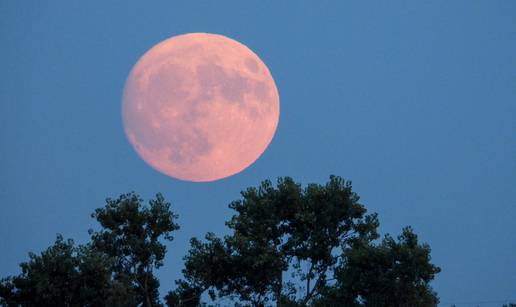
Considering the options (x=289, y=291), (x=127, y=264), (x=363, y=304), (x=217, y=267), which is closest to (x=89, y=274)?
(x=127, y=264)

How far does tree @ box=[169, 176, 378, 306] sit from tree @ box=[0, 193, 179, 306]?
2.58 m

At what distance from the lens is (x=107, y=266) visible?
42.8 metres

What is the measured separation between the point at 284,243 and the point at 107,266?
12.2 meters

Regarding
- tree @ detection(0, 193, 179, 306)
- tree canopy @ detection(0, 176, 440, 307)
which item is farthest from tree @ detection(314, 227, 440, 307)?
tree @ detection(0, 193, 179, 306)

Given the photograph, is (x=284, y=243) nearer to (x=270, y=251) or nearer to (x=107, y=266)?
(x=270, y=251)

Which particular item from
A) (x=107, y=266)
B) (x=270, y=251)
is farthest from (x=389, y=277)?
(x=107, y=266)

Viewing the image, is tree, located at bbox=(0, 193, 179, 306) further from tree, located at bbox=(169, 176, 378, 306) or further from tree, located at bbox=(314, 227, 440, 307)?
tree, located at bbox=(314, 227, 440, 307)

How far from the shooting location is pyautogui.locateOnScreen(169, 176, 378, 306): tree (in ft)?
155

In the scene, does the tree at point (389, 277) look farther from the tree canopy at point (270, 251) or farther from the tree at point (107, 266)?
the tree at point (107, 266)

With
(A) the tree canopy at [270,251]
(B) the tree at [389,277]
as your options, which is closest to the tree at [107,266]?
(A) the tree canopy at [270,251]

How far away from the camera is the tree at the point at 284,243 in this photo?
47.2 m

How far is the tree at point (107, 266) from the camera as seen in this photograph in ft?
135

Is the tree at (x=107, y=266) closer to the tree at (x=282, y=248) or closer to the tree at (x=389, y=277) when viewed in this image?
the tree at (x=282, y=248)

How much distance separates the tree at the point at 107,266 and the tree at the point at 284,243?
2.58 metres
